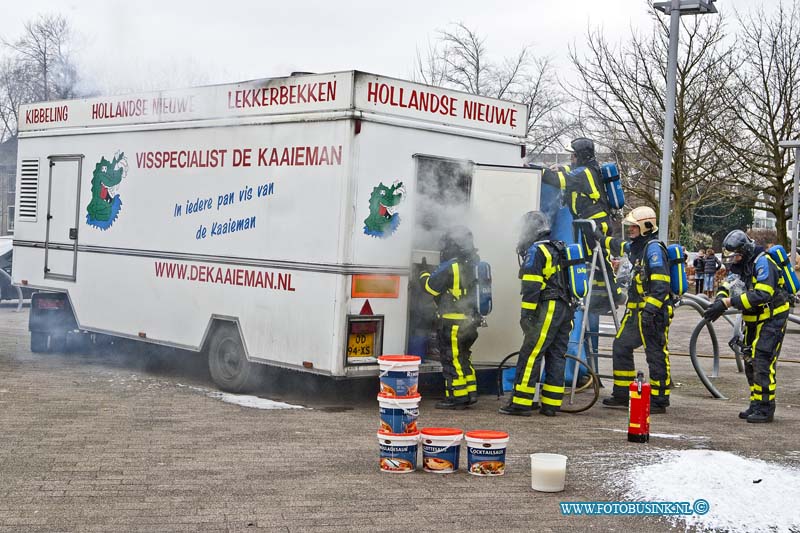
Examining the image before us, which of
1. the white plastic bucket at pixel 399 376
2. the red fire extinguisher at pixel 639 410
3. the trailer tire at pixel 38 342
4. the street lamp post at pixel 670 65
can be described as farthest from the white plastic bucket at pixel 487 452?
the street lamp post at pixel 670 65

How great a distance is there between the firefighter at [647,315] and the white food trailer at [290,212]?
1114 millimetres

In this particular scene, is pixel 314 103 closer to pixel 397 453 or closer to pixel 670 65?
pixel 397 453

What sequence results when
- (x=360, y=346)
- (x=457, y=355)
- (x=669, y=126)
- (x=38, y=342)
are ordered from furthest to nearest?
(x=669, y=126) → (x=38, y=342) → (x=457, y=355) → (x=360, y=346)

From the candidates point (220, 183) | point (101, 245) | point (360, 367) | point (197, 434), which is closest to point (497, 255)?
point (360, 367)

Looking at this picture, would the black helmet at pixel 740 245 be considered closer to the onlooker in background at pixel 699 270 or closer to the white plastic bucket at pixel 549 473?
the white plastic bucket at pixel 549 473

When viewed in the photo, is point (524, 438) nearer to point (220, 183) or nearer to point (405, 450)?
point (405, 450)

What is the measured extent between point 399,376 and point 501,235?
3218 mm

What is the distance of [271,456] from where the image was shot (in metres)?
7.48

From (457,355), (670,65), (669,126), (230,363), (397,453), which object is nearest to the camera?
(397,453)

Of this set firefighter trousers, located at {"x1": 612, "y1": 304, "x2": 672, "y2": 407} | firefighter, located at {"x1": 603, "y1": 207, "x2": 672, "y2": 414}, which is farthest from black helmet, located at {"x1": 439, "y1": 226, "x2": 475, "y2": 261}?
firefighter trousers, located at {"x1": 612, "y1": 304, "x2": 672, "y2": 407}

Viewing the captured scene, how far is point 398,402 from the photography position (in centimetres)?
731

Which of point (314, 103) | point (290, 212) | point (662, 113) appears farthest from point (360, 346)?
point (662, 113)

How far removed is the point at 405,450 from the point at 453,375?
9.28ft
